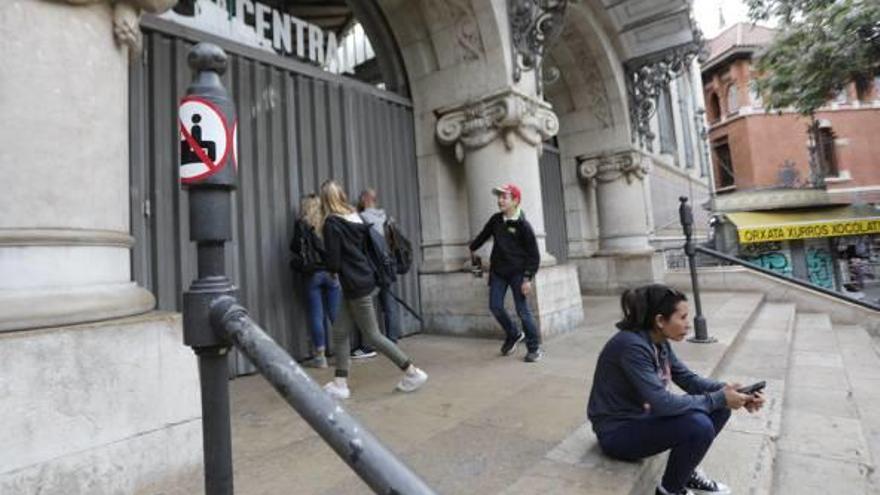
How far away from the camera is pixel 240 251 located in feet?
14.4

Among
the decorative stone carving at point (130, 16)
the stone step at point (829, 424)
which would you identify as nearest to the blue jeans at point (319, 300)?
the decorative stone carving at point (130, 16)

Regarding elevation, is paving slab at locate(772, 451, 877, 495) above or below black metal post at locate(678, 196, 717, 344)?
below

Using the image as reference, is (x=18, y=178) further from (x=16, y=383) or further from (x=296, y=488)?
(x=296, y=488)

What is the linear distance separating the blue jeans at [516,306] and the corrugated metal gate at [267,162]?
61.3 inches

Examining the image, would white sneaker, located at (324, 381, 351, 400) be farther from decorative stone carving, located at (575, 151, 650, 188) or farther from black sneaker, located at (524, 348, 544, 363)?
decorative stone carving, located at (575, 151, 650, 188)

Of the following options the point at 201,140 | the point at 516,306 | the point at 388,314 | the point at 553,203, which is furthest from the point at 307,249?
the point at 553,203

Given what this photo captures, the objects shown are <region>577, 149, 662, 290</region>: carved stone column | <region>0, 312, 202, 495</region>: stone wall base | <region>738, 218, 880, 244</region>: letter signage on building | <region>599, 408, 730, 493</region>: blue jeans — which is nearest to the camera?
<region>0, 312, 202, 495</region>: stone wall base

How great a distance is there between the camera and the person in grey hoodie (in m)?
5.06

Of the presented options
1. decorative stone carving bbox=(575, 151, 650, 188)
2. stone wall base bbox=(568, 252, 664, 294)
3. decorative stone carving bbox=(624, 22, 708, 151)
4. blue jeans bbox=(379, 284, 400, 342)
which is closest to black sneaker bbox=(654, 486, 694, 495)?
blue jeans bbox=(379, 284, 400, 342)

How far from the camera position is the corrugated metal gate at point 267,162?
3.88m

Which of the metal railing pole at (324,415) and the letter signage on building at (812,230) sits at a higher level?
the letter signage on building at (812,230)

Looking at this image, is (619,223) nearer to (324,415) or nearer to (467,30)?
Answer: (467,30)

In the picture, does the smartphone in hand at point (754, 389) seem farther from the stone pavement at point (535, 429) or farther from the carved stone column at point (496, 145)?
the carved stone column at point (496, 145)

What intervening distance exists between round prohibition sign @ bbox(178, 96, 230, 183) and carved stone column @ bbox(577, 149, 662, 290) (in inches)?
356
